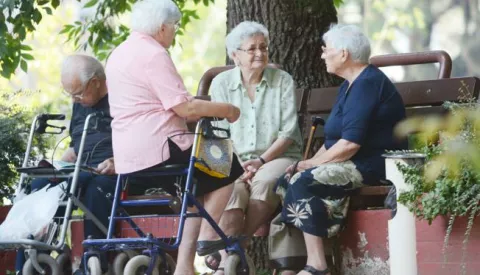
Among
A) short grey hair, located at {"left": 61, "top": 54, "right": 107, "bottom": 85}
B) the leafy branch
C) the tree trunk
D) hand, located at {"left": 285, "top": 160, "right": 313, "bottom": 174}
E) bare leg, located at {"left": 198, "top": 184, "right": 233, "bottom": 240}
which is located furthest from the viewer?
the leafy branch

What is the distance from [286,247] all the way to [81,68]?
66.2 inches

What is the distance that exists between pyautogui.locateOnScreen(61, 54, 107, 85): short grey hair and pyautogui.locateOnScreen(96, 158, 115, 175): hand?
0.53 metres

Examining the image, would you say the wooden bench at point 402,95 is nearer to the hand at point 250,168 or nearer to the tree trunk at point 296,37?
the hand at point 250,168

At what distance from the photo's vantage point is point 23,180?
25.7 ft

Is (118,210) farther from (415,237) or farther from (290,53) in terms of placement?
(290,53)

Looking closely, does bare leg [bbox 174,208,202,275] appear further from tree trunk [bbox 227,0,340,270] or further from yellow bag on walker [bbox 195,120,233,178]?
tree trunk [bbox 227,0,340,270]

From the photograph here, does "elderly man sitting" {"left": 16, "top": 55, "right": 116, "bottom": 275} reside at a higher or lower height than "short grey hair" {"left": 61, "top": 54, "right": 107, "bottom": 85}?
lower

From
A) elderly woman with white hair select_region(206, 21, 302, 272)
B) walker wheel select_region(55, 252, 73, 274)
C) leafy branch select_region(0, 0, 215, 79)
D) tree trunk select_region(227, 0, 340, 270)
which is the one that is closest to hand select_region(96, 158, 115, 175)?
walker wheel select_region(55, 252, 73, 274)

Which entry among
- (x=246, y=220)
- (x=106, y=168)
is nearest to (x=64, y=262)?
(x=106, y=168)

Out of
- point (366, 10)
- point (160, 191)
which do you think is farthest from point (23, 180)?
point (366, 10)

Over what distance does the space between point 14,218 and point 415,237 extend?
2.59 metres

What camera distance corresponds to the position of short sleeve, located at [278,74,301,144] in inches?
294

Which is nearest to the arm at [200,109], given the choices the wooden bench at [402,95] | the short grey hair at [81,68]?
the wooden bench at [402,95]

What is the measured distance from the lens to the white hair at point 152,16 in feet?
22.5
